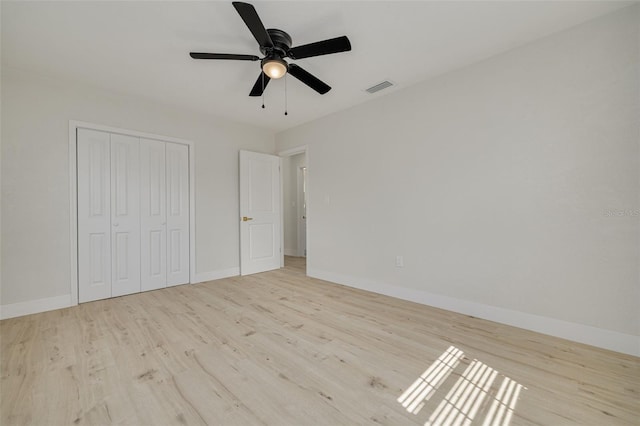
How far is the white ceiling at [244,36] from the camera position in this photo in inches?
77.5

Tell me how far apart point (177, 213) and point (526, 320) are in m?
4.34

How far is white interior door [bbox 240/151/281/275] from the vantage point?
447 centimetres

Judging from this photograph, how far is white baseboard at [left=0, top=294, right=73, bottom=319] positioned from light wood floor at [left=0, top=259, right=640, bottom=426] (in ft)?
0.38

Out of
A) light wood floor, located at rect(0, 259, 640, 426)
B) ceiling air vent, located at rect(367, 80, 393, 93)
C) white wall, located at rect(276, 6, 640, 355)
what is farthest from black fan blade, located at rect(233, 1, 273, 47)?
light wood floor, located at rect(0, 259, 640, 426)

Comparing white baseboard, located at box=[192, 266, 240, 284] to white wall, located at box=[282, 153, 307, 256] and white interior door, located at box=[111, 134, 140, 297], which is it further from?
white wall, located at box=[282, 153, 307, 256]

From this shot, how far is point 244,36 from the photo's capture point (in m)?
2.27

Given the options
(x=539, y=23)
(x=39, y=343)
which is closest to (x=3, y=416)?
(x=39, y=343)

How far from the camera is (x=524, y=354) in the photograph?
1984 millimetres

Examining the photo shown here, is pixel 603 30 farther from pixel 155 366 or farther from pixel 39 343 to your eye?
pixel 39 343

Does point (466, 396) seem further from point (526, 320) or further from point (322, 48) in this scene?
point (322, 48)

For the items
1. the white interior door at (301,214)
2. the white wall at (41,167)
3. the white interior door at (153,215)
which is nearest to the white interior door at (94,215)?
the white wall at (41,167)

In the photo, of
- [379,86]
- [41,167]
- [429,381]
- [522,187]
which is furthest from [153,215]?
[522,187]

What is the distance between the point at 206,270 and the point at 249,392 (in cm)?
288

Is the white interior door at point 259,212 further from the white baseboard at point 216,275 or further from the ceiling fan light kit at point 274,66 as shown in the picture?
the ceiling fan light kit at point 274,66
